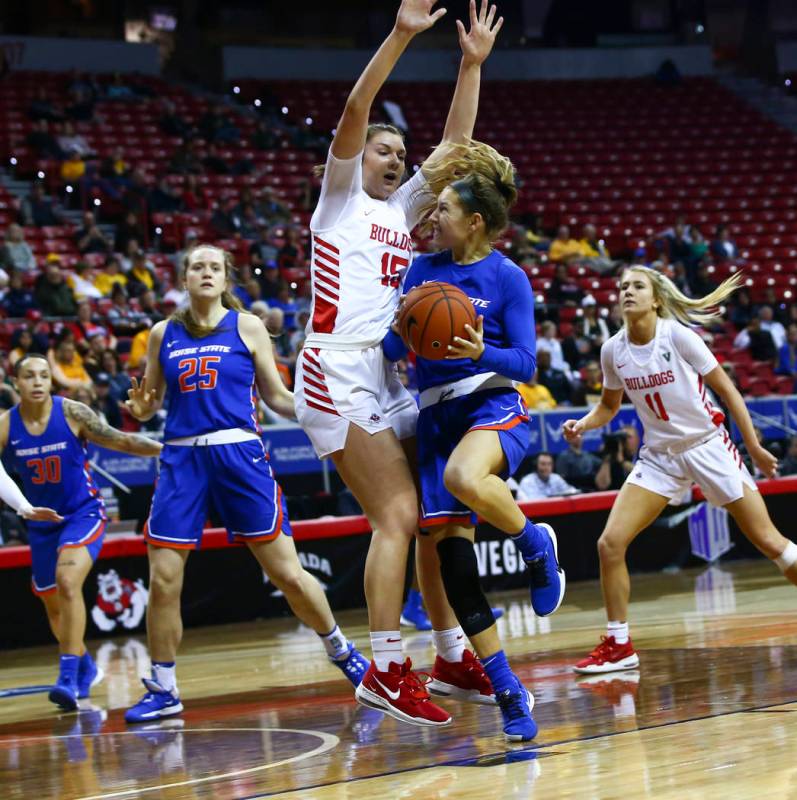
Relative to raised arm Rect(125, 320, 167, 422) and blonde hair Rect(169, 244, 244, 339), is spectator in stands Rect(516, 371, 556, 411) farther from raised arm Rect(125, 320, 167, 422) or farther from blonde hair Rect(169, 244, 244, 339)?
raised arm Rect(125, 320, 167, 422)

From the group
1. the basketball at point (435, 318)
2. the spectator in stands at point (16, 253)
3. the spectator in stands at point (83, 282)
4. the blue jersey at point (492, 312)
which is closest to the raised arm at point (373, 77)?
the blue jersey at point (492, 312)

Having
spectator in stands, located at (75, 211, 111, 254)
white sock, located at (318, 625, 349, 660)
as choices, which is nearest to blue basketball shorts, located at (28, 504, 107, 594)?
white sock, located at (318, 625, 349, 660)

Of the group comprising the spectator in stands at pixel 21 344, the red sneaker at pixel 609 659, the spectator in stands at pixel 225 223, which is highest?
the spectator in stands at pixel 225 223


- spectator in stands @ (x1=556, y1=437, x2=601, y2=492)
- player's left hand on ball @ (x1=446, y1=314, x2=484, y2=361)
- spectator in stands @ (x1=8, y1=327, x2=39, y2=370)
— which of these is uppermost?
spectator in stands @ (x1=8, y1=327, x2=39, y2=370)

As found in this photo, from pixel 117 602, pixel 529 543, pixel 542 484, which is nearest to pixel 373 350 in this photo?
pixel 529 543

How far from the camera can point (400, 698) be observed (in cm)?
500

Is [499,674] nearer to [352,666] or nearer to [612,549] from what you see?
[352,666]

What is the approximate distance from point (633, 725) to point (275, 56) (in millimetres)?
22403

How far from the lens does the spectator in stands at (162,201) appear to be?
18.1 metres

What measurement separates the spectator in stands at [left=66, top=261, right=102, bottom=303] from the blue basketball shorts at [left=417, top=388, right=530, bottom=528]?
9982mm

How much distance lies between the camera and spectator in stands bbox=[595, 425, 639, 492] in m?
12.5

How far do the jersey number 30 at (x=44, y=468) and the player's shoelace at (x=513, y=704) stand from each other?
3.49 meters

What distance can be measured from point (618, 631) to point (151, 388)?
2.50m

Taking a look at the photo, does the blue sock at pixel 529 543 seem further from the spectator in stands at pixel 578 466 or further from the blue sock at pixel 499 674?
the spectator in stands at pixel 578 466
